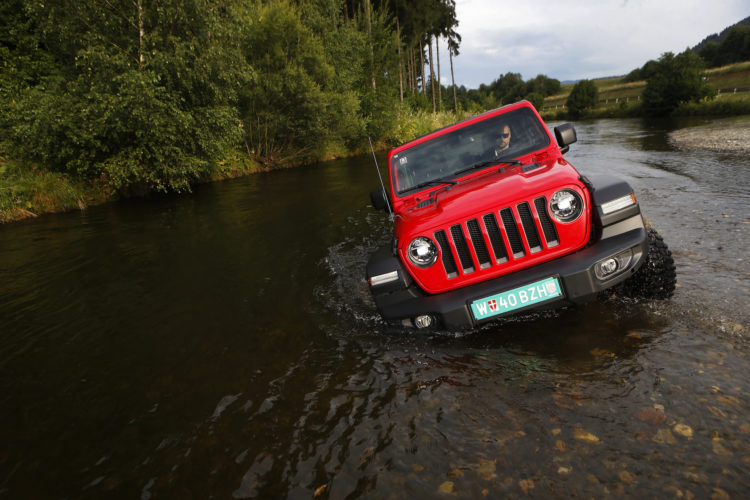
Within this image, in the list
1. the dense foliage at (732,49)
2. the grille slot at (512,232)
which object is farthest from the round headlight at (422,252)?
the dense foliage at (732,49)

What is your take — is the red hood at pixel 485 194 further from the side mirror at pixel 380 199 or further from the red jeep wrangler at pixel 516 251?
the side mirror at pixel 380 199

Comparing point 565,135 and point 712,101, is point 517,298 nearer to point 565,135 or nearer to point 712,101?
point 565,135

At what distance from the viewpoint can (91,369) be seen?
382cm

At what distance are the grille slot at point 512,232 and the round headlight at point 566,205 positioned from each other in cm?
30

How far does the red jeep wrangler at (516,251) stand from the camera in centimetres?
309

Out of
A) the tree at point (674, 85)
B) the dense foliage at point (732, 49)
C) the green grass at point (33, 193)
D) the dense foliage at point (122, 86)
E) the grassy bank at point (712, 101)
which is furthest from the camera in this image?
the dense foliage at point (732, 49)

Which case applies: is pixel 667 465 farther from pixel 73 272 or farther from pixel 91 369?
pixel 73 272

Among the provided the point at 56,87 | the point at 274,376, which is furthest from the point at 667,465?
the point at 56,87

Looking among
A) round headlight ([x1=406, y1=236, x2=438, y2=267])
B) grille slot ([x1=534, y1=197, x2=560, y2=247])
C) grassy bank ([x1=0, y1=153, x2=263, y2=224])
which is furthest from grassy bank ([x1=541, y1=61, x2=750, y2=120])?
grassy bank ([x1=0, y1=153, x2=263, y2=224])

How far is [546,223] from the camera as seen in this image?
3.24 m

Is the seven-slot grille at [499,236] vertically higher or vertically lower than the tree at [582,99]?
lower

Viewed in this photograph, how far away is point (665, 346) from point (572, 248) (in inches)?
39.1

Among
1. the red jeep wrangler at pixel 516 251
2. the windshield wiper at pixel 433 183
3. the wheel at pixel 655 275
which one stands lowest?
the wheel at pixel 655 275

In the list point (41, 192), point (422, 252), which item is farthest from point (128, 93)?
point (422, 252)
